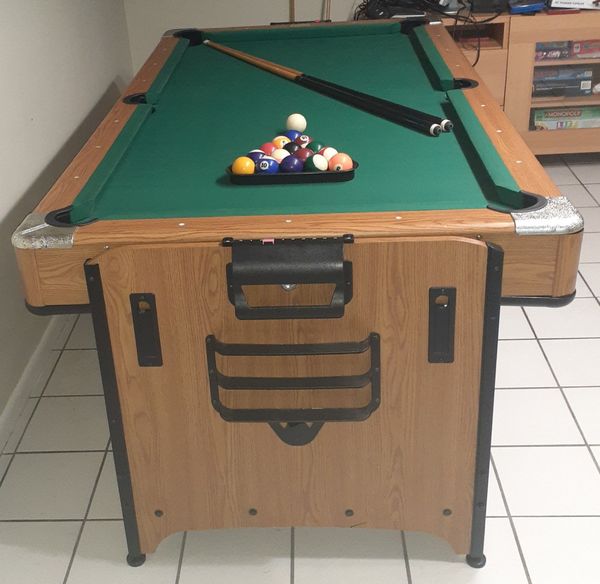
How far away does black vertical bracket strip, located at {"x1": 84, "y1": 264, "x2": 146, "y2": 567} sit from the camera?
5.91ft

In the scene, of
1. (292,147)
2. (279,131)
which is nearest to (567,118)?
(279,131)

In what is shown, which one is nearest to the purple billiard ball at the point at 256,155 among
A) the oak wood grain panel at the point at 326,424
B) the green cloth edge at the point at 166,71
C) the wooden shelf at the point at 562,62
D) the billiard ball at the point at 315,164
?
the billiard ball at the point at 315,164

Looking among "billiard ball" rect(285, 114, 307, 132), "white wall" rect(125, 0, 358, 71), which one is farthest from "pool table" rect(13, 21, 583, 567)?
"white wall" rect(125, 0, 358, 71)

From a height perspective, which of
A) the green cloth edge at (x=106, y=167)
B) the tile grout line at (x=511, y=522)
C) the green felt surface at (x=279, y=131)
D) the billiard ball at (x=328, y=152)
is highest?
the billiard ball at (x=328, y=152)

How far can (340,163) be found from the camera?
2.09m

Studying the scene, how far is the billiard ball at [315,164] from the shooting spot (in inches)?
82.0

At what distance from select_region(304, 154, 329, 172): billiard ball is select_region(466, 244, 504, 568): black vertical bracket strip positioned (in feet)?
1.76

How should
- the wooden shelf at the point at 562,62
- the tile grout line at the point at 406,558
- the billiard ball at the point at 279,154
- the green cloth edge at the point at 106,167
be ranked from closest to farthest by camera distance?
the green cloth edge at the point at 106,167 → the tile grout line at the point at 406,558 → the billiard ball at the point at 279,154 → the wooden shelf at the point at 562,62

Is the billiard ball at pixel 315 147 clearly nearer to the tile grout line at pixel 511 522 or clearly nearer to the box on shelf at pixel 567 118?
the tile grout line at pixel 511 522

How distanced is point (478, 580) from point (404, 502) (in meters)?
0.26

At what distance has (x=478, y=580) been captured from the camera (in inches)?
80.2

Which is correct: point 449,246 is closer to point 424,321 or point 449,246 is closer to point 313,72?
point 424,321

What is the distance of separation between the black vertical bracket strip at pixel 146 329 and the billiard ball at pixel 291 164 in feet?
1.68

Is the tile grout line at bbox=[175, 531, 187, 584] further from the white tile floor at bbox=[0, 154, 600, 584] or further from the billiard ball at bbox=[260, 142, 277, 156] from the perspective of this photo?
the billiard ball at bbox=[260, 142, 277, 156]
